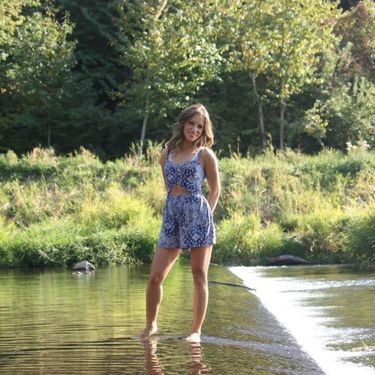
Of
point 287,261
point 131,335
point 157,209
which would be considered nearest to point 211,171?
point 131,335

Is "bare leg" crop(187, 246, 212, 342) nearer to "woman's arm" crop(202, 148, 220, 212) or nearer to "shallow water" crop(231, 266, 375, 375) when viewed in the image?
"woman's arm" crop(202, 148, 220, 212)

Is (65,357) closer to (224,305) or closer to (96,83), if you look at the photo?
(224,305)

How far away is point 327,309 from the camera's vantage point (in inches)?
442

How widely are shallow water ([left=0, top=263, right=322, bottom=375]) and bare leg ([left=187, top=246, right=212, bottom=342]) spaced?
12cm

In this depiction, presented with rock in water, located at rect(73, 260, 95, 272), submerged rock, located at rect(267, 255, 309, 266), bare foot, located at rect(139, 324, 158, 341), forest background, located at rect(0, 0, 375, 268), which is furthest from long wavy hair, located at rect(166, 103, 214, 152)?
forest background, located at rect(0, 0, 375, 268)

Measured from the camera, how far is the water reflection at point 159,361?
24.1 ft

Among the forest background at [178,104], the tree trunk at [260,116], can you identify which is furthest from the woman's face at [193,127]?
the tree trunk at [260,116]

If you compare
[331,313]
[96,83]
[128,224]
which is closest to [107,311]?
[331,313]

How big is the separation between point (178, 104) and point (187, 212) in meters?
25.8

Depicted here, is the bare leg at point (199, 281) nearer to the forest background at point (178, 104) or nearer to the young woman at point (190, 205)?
the young woman at point (190, 205)

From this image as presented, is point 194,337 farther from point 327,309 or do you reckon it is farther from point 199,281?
point 327,309

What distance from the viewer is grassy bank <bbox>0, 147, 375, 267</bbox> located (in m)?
20.0

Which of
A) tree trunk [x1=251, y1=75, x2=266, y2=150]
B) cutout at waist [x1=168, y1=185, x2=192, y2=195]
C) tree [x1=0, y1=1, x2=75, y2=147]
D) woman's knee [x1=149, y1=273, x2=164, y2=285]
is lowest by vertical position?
woman's knee [x1=149, y1=273, x2=164, y2=285]

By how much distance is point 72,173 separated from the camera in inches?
1124
